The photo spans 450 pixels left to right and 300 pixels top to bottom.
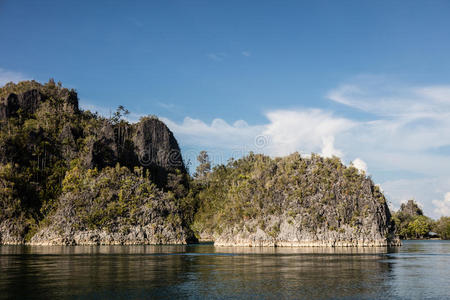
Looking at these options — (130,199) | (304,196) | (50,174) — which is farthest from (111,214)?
(304,196)

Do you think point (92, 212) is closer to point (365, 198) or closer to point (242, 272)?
point (365, 198)

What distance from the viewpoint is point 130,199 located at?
5910 inches

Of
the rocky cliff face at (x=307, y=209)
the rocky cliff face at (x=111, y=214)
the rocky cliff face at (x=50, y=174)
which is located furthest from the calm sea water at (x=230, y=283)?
the rocky cliff face at (x=50, y=174)

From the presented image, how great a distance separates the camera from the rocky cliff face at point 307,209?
111 m

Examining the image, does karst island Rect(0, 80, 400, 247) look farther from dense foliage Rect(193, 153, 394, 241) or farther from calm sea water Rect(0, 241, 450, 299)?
calm sea water Rect(0, 241, 450, 299)

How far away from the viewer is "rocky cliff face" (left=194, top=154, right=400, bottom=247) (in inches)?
4365

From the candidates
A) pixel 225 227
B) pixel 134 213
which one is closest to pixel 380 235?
pixel 225 227

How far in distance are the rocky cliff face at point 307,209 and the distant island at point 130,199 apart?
0.95ft

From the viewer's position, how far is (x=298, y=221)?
372 ft

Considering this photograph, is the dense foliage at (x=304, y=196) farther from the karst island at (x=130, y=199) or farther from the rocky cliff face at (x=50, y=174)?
the rocky cliff face at (x=50, y=174)

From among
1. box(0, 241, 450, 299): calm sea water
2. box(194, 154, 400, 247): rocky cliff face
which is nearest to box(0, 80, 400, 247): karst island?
box(194, 154, 400, 247): rocky cliff face

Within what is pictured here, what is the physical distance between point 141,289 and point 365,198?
93.9 metres

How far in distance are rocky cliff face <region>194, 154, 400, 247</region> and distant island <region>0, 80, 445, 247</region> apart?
288 mm

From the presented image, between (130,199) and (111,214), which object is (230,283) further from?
(130,199)
